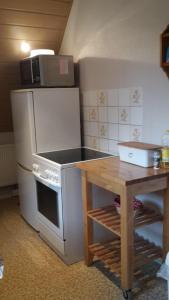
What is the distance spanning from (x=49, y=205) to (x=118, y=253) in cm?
66

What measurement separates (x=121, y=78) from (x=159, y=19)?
1.75 feet

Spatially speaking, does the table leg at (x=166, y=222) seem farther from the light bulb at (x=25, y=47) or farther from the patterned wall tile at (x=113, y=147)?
the light bulb at (x=25, y=47)

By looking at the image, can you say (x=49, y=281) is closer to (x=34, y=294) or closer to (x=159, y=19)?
(x=34, y=294)

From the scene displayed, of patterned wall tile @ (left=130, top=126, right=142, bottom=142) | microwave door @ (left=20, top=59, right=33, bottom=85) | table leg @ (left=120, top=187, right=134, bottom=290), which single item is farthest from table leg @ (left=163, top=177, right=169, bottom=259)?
microwave door @ (left=20, top=59, right=33, bottom=85)

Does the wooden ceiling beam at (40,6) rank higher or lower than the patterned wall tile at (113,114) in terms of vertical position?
higher

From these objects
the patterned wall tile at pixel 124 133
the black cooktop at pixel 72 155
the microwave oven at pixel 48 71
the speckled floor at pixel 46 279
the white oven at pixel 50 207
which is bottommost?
the speckled floor at pixel 46 279

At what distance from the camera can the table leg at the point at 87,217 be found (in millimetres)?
2008

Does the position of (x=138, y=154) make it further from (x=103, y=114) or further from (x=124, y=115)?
(x=103, y=114)

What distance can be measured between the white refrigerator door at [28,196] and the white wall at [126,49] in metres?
0.99

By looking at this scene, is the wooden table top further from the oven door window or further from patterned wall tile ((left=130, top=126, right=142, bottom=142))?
the oven door window

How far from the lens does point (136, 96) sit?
2.13m

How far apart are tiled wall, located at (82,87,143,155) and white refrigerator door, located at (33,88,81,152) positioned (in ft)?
0.37

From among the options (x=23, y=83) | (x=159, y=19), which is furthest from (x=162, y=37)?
(x=23, y=83)

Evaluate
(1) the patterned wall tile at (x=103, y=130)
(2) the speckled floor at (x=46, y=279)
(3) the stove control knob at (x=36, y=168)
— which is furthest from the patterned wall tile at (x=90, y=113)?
(2) the speckled floor at (x=46, y=279)
